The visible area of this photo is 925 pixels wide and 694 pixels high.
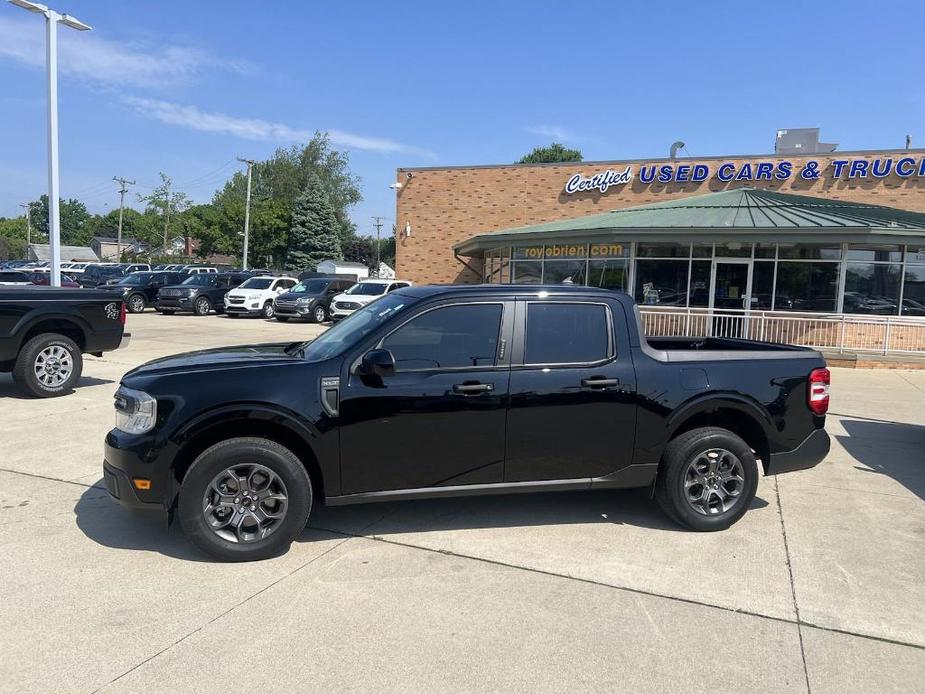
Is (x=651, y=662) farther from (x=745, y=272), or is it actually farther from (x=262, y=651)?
(x=745, y=272)

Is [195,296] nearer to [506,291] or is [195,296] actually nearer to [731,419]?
[506,291]

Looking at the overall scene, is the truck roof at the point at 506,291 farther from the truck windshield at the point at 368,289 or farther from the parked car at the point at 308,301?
the parked car at the point at 308,301

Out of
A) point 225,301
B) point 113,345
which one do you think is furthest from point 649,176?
point 113,345

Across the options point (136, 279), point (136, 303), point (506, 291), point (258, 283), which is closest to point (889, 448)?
point (506, 291)

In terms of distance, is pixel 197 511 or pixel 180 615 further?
pixel 197 511

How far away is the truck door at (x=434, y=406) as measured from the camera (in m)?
4.28

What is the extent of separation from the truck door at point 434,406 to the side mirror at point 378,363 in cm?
9

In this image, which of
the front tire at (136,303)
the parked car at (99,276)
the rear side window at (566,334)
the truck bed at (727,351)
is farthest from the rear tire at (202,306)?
the rear side window at (566,334)

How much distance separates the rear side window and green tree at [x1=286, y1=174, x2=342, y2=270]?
55.7 m

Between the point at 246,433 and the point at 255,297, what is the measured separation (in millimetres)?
22765

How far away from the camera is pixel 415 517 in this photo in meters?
4.98

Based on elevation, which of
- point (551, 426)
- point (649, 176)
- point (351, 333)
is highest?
point (649, 176)

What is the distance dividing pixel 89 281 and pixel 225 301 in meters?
10.6

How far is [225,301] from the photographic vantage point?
26203 millimetres
